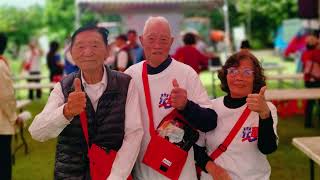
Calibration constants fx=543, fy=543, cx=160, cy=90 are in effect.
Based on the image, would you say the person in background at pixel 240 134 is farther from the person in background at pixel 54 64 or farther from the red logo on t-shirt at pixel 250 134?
the person in background at pixel 54 64

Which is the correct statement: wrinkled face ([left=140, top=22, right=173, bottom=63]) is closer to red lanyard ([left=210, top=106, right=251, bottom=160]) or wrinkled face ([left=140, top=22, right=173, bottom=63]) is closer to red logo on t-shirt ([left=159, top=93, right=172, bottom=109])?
red logo on t-shirt ([left=159, top=93, right=172, bottom=109])

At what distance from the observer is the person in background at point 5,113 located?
4.68 m

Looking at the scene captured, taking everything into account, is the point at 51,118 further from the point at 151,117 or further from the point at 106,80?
the point at 151,117

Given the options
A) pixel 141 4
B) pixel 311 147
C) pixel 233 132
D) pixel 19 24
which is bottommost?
pixel 311 147

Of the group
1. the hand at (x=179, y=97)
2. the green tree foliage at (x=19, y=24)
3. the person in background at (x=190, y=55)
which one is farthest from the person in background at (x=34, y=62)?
the green tree foliage at (x=19, y=24)

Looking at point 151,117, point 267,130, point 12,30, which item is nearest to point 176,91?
point 151,117

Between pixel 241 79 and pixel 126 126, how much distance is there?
0.57 meters

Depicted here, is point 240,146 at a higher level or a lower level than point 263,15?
lower

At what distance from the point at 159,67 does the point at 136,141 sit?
0.38 metres

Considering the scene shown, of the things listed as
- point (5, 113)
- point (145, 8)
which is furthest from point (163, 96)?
point (145, 8)

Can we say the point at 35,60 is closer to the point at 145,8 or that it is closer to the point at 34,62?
the point at 34,62

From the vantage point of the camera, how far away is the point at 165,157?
96.0 inches

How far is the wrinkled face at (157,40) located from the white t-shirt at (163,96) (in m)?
0.08

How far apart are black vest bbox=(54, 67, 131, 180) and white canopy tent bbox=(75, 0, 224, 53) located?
37.5 ft
